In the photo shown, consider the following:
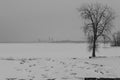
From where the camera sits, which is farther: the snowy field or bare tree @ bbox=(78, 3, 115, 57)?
bare tree @ bbox=(78, 3, 115, 57)

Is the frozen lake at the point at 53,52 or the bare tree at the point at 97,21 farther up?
the bare tree at the point at 97,21

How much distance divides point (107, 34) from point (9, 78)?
21418mm

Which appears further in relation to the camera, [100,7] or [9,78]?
[100,7]

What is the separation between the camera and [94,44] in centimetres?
2739

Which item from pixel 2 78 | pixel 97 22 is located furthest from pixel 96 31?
pixel 2 78

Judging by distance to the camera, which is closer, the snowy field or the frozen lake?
the snowy field

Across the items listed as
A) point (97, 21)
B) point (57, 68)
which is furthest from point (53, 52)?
point (57, 68)

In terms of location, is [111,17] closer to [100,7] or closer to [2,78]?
[100,7]

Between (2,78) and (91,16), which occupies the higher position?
(91,16)

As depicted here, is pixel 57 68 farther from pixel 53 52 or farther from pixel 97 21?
pixel 53 52

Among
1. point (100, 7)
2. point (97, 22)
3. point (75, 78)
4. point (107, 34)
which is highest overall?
point (100, 7)

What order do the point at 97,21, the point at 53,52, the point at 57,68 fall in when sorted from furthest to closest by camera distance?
1. the point at 53,52
2. the point at 97,21
3. the point at 57,68

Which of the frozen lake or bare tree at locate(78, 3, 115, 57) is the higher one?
bare tree at locate(78, 3, 115, 57)

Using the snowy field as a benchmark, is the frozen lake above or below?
below
